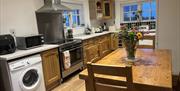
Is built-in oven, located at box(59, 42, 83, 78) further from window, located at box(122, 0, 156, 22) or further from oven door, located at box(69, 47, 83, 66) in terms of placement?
window, located at box(122, 0, 156, 22)

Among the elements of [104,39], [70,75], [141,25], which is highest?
[141,25]

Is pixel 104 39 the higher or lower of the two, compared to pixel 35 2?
lower

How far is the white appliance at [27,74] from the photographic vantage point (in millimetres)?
2342

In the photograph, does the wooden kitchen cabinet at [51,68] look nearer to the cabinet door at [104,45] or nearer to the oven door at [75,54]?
the oven door at [75,54]

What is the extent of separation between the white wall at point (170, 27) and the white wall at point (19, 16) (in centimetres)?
260

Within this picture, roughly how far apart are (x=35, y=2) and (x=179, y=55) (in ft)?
10.3

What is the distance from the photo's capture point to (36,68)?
2658mm

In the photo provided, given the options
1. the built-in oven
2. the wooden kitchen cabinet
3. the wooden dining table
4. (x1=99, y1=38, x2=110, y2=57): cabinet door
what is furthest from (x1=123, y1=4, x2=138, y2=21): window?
the wooden dining table

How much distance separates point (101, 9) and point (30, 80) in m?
3.89

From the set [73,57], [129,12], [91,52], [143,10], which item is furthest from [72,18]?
[143,10]

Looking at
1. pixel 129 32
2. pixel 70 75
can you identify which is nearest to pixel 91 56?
pixel 70 75

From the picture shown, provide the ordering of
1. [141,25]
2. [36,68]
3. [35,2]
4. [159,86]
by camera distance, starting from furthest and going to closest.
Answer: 1. [141,25]
2. [35,2]
3. [36,68]
4. [159,86]

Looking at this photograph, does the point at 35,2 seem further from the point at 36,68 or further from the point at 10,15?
the point at 36,68

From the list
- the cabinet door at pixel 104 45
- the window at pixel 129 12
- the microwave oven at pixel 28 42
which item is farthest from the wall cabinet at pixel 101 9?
the microwave oven at pixel 28 42
